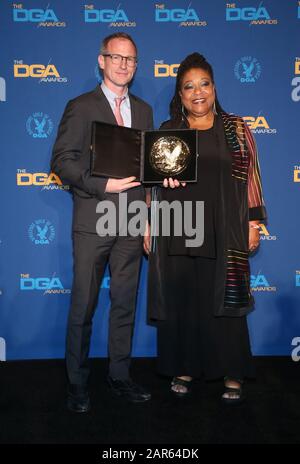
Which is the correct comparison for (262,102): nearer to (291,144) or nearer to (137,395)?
(291,144)

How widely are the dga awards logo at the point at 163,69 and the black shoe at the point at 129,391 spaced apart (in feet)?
6.36

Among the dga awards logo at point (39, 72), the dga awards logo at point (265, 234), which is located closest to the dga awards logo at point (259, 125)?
the dga awards logo at point (265, 234)

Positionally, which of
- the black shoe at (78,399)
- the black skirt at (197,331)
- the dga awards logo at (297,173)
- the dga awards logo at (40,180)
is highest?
the dga awards logo at (297,173)

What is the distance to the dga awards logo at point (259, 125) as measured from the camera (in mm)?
3227

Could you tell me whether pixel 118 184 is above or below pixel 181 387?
above

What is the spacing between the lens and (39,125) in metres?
3.19

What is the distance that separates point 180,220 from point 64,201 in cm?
98

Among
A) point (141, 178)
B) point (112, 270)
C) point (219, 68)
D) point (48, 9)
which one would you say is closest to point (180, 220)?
point (141, 178)

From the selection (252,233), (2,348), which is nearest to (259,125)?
(252,233)

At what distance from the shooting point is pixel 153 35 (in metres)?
3.16

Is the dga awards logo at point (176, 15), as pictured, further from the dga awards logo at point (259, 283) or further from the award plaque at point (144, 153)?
the dga awards logo at point (259, 283)

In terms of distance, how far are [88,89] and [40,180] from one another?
2.21 ft

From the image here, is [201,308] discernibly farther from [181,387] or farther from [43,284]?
[43,284]

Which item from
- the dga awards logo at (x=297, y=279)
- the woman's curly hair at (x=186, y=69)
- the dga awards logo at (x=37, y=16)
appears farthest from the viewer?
the dga awards logo at (x=297, y=279)
